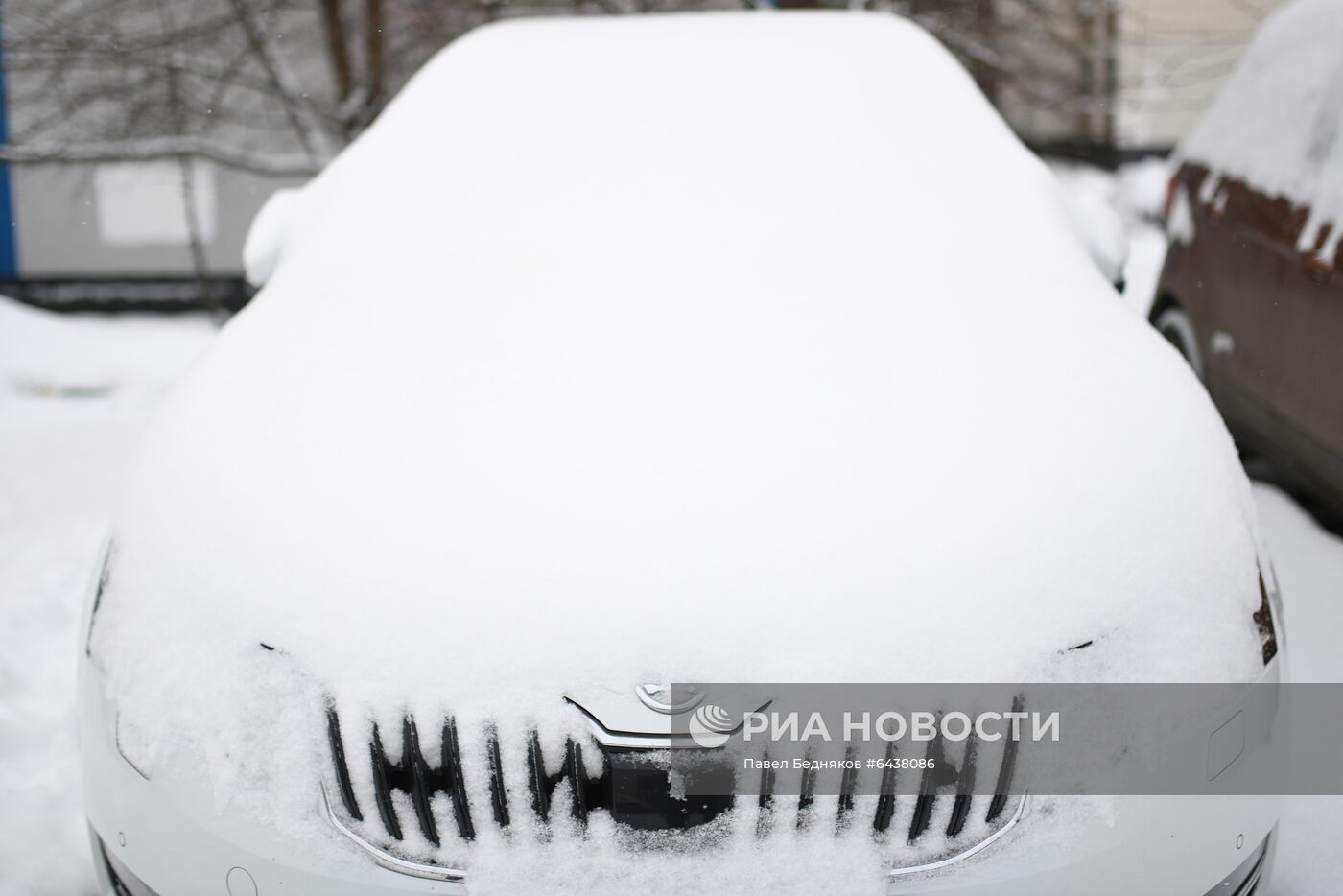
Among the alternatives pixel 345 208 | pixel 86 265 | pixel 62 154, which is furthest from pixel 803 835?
pixel 86 265

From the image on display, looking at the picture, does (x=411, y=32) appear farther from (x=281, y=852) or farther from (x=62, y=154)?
(x=281, y=852)

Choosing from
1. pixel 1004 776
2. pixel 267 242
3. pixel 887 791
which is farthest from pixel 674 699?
pixel 267 242

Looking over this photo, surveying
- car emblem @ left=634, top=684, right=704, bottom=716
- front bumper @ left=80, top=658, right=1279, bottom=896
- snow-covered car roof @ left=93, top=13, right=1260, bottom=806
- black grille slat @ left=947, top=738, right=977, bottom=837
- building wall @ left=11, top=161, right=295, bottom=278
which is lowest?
building wall @ left=11, top=161, right=295, bottom=278

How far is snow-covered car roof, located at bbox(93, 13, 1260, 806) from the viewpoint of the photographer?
4.35ft

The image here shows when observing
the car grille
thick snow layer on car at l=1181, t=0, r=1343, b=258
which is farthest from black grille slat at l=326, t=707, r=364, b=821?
thick snow layer on car at l=1181, t=0, r=1343, b=258

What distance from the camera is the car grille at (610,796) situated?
1283 millimetres

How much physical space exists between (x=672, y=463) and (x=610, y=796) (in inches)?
16.8

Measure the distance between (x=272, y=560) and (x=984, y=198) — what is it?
1.46m

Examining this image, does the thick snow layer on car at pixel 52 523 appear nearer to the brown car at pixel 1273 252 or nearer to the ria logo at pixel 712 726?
the ria logo at pixel 712 726

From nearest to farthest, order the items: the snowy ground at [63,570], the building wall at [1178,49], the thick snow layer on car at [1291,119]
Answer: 1. the snowy ground at [63,570]
2. the thick snow layer on car at [1291,119]
3. the building wall at [1178,49]

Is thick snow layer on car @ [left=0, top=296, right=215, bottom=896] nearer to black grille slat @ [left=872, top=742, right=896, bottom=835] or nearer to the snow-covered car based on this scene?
the snow-covered car

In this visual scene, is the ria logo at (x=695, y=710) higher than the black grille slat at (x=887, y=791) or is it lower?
higher

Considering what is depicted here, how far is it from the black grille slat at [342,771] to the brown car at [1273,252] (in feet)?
8.62

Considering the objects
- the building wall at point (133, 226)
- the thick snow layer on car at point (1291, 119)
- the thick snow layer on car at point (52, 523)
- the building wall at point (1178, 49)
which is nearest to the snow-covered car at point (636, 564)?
the thick snow layer on car at point (52, 523)
